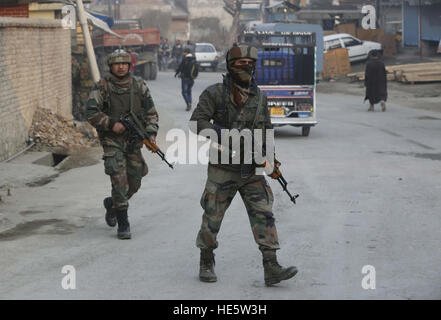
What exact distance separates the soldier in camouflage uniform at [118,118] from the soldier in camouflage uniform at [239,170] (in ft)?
6.32

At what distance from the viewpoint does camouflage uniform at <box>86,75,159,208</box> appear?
8391 millimetres

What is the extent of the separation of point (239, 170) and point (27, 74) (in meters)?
10.5

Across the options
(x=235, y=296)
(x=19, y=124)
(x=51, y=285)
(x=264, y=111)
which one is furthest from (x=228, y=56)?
(x=19, y=124)

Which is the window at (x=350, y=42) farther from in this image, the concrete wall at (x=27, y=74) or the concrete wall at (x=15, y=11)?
the concrete wall at (x=15, y=11)

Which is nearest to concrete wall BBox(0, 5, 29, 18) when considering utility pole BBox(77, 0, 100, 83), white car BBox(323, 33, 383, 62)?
utility pole BBox(77, 0, 100, 83)

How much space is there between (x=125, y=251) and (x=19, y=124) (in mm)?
8053

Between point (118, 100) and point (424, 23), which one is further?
point (424, 23)

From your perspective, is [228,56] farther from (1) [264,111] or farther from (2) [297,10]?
(2) [297,10]

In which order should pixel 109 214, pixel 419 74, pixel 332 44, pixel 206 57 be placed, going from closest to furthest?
1. pixel 109 214
2. pixel 419 74
3. pixel 332 44
4. pixel 206 57

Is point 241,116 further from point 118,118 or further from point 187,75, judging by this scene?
point 187,75

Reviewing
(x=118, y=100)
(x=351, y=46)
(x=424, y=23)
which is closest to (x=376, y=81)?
(x=118, y=100)

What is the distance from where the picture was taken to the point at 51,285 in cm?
668

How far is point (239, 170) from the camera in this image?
21.7ft
